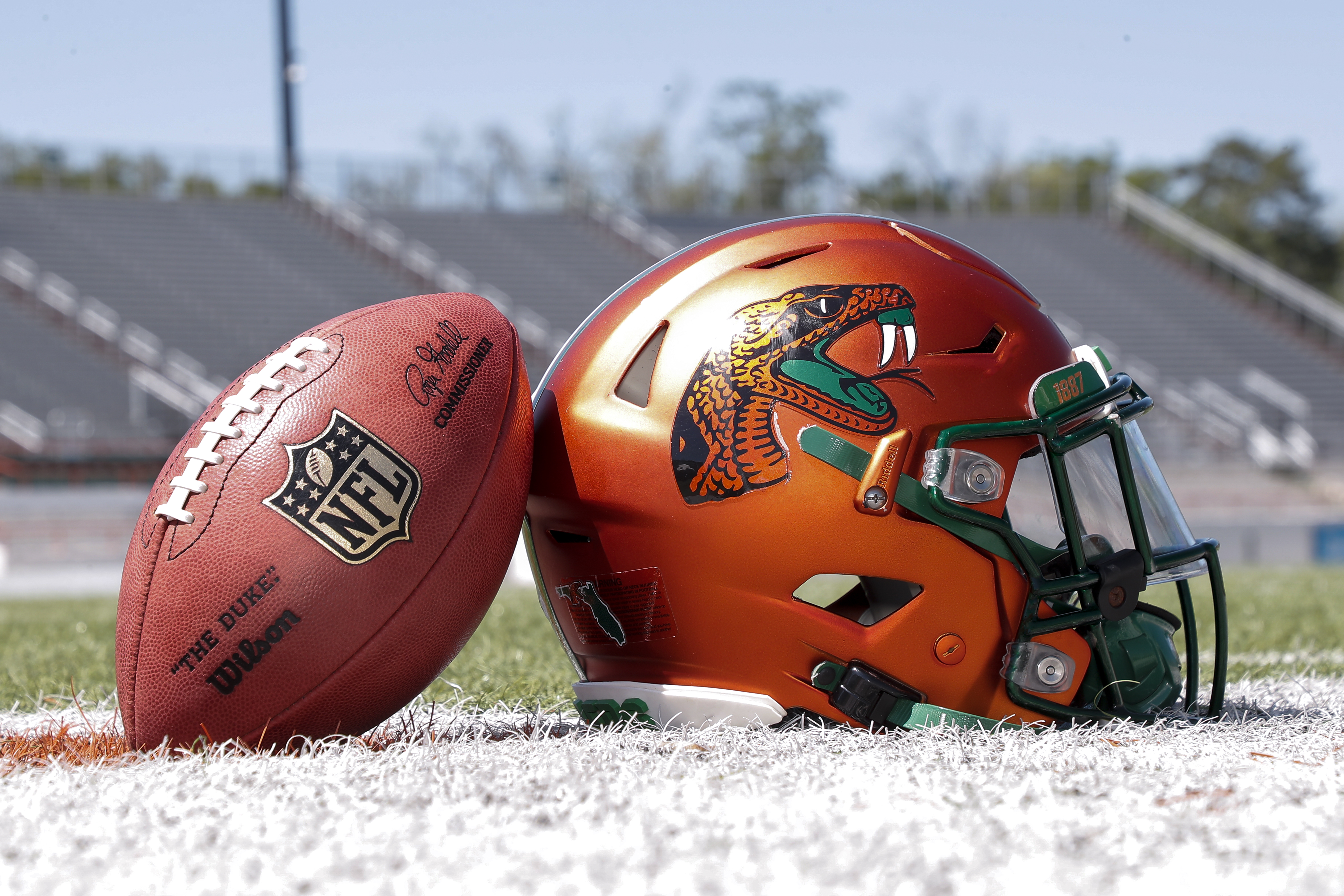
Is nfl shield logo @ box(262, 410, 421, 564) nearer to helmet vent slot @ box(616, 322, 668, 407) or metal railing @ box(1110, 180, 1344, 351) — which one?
helmet vent slot @ box(616, 322, 668, 407)

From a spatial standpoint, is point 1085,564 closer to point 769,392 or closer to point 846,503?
point 846,503

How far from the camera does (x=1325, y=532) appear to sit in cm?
1360

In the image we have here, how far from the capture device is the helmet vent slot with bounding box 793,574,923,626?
6.70ft

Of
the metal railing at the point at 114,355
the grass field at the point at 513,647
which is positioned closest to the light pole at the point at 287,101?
the metal railing at the point at 114,355

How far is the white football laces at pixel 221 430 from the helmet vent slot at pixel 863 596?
0.86 metres

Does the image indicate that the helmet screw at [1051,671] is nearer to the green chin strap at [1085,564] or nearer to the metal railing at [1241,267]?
the green chin strap at [1085,564]

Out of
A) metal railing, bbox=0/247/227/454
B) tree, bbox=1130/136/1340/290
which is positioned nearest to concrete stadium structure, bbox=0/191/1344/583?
metal railing, bbox=0/247/227/454

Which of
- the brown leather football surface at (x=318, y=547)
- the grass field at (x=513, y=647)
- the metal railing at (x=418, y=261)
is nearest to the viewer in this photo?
the brown leather football surface at (x=318, y=547)

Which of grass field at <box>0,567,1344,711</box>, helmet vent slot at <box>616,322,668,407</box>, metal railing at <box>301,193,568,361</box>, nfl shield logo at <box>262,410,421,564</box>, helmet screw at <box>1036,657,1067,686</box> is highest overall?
helmet vent slot at <box>616,322,668,407</box>

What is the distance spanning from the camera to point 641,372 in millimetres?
2121

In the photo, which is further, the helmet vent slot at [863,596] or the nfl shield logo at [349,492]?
the helmet vent slot at [863,596]

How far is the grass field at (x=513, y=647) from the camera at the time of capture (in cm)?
299

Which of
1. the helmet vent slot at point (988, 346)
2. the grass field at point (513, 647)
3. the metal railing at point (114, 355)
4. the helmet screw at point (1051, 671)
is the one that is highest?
the helmet vent slot at point (988, 346)

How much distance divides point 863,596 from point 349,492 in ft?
2.84
